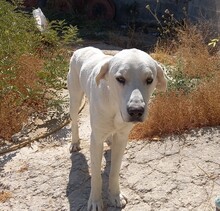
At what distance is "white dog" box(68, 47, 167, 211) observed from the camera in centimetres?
245

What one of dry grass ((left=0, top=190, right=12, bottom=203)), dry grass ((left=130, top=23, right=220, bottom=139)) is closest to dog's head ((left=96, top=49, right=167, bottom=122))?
dry grass ((left=0, top=190, right=12, bottom=203))

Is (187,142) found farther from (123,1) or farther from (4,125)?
(123,1)

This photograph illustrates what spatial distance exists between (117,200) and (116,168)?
0.30 metres

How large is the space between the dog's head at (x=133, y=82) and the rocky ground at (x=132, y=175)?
1216 millimetres

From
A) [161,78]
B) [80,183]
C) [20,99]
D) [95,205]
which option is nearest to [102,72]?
[161,78]

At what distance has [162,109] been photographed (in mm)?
4422

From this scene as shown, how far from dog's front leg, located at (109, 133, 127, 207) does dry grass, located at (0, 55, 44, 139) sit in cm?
179

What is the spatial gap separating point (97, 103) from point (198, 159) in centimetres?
156

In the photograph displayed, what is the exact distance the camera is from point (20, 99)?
470 cm

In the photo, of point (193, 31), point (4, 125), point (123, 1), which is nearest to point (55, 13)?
point (123, 1)

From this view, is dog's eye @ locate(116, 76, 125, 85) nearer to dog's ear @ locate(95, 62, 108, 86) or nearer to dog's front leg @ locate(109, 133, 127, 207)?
dog's ear @ locate(95, 62, 108, 86)

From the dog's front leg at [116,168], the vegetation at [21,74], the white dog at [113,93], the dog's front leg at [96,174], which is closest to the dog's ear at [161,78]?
the white dog at [113,93]

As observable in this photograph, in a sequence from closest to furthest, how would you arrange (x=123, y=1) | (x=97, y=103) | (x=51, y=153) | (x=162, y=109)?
(x=97, y=103) → (x=51, y=153) → (x=162, y=109) → (x=123, y=1)

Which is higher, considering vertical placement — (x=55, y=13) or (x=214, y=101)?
(x=214, y=101)
